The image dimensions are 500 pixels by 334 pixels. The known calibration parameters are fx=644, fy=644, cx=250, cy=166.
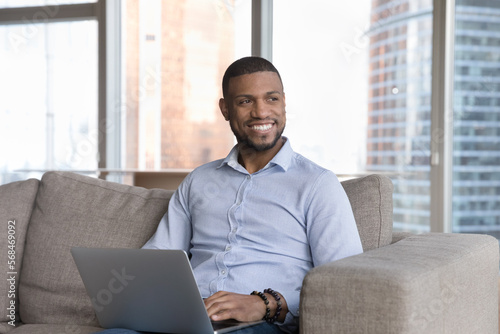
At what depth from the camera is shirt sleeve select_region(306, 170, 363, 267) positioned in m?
1.57

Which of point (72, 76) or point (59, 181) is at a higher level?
point (72, 76)

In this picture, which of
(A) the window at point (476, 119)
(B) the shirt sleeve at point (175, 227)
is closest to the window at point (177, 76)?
(A) the window at point (476, 119)

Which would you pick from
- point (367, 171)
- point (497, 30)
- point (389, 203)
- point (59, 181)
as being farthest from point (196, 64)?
point (389, 203)

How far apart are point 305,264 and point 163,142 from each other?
11.6 feet

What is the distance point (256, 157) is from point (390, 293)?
0.75 m

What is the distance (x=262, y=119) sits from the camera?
178 centimetres

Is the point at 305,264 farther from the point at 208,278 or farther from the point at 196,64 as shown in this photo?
the point at 196,64

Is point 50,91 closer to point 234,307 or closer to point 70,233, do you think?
point 70,233

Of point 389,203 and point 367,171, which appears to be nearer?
point 389,203

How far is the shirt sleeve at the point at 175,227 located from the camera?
184 centimetres

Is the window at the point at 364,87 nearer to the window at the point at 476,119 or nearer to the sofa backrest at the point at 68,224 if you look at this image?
the window at the point at 476,119

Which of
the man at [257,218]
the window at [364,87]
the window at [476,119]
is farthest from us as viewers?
the window at [364,87]

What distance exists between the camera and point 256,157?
183 cm

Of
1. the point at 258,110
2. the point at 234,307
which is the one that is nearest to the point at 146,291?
the point at 234,307
